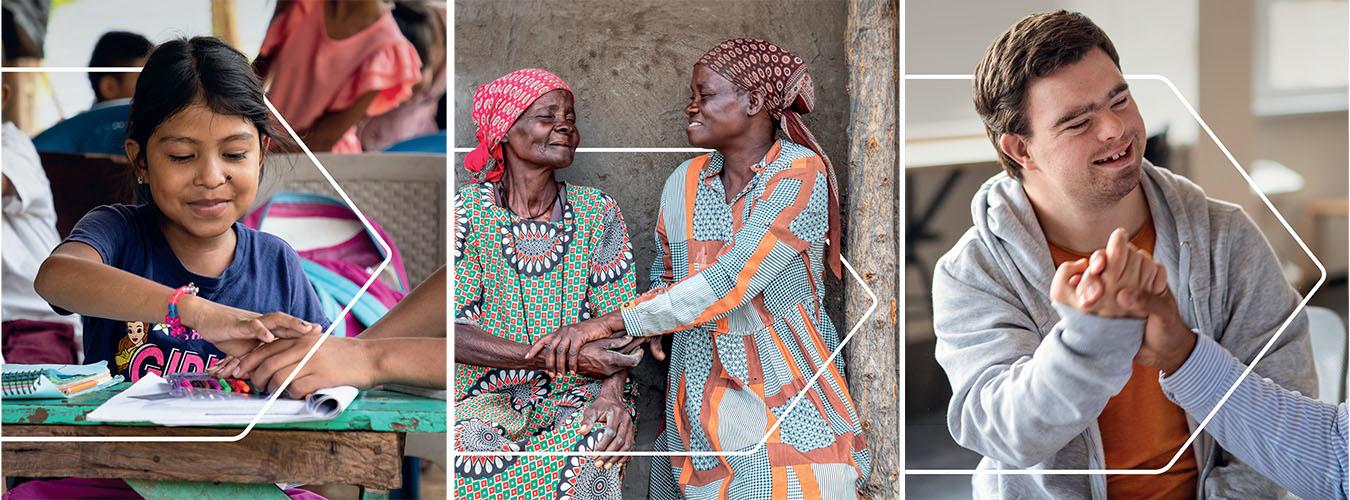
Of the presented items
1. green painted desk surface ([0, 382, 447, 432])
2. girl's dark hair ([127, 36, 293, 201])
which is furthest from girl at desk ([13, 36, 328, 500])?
green painted desk surface ([0, 382, 447, 432])

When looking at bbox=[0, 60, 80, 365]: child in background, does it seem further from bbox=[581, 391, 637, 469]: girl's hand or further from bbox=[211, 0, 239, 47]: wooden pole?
bbox=[581, 391, 637, 469]: girl's hand

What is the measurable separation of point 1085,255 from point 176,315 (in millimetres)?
2027

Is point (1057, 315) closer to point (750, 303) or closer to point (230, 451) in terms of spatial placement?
point (750, 303)

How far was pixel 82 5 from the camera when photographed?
8.89 feet

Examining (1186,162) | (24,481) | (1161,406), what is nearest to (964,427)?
(1161,406)

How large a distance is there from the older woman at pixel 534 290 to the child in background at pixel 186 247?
46 cm

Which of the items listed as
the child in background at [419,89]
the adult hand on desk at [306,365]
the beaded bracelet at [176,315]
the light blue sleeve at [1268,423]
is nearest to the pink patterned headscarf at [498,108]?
the child in background at [419,89]

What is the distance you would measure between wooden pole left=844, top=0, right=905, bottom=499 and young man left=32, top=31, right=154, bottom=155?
5.74 feet

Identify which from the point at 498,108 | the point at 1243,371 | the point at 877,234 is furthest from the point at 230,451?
the point at 1243,371

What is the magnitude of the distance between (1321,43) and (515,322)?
6.67 feet

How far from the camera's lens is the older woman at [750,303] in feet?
9.92

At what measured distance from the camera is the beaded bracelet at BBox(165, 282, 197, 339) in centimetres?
274

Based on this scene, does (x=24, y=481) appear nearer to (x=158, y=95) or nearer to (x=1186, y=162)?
(x=158, y=95)

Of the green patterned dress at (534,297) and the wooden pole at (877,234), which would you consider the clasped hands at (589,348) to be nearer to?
the green patterned dress at (534,297)
